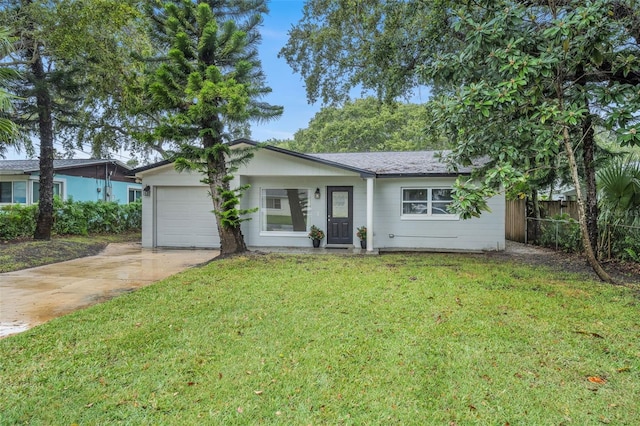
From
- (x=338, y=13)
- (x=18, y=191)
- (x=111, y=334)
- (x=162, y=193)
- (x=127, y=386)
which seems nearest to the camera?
(x=127, y=386)

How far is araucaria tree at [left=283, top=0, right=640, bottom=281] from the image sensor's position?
556cm

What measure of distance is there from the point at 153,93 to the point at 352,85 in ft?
20.7

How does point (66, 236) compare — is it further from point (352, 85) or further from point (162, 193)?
point (352, 85)

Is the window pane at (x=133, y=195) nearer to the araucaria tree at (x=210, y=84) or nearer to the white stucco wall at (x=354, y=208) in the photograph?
the white stucco wall at (x=354, y=208)

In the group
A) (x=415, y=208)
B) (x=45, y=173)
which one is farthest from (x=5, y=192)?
(x=415, y=208)

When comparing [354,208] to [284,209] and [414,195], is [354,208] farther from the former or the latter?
[284,209]

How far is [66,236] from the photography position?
45.9ft

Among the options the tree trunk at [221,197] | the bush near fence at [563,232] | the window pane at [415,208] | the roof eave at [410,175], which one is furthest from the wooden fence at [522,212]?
the tree trunk at [221,197]

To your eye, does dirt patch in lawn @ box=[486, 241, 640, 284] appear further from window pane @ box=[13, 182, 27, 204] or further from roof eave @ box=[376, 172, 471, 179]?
window pane @ box=[13, 182, 27, 204]

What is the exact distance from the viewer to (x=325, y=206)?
11.8 m

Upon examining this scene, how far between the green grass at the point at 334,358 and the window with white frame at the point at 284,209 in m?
6.10

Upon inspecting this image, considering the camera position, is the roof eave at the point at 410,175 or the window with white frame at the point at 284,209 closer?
the roof eave at the point at 410,175

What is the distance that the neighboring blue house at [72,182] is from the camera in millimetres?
16391

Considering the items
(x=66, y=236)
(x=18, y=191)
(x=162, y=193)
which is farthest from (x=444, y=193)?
(x=18, y=191)
